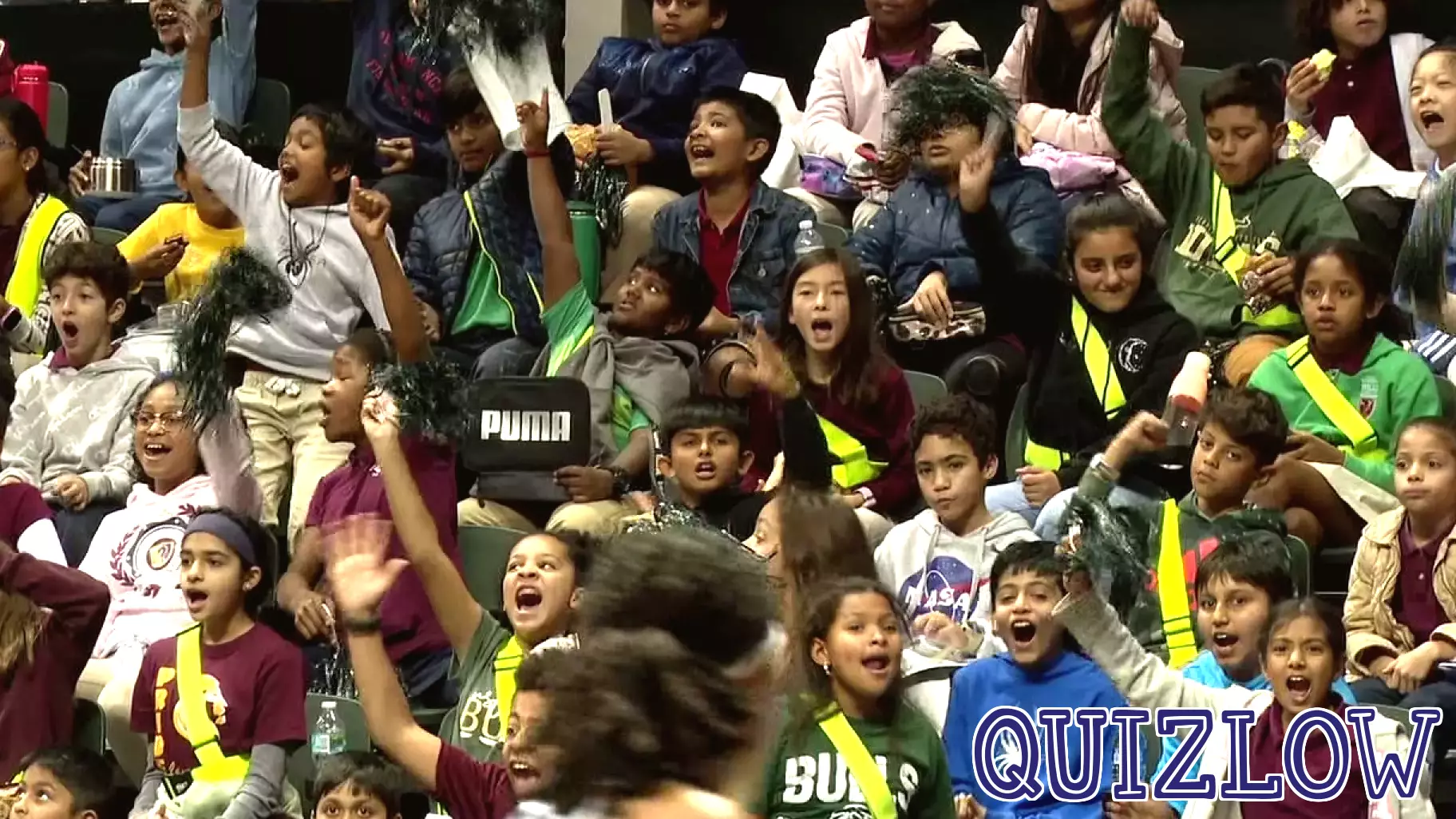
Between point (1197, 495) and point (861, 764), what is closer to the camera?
point (861, 764)

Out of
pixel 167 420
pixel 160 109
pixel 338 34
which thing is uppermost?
pixel 338 34

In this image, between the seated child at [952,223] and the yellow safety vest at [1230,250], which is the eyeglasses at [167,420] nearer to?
the seated child at [952,223]

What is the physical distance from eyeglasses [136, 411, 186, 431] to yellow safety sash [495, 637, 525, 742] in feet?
5.33

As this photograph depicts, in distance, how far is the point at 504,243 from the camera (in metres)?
7.31

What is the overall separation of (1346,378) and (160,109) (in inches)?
172

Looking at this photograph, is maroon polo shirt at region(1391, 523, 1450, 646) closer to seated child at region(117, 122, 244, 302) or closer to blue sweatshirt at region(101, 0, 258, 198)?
seated child at region(117, 122, 244, 302)

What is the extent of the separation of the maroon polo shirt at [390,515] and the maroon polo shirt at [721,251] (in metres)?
1.05

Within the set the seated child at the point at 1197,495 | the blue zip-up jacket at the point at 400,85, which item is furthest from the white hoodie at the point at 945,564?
the blue zip-up jacket at the point at 400,85

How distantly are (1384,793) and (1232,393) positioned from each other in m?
1.16

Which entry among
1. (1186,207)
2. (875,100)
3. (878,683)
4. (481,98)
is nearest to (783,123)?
(875,100)

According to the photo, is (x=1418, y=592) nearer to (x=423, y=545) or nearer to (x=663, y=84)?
(x=423, y=545)

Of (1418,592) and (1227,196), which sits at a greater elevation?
(1227,196)

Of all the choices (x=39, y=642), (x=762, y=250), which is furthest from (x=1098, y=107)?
(x=39, y=642)

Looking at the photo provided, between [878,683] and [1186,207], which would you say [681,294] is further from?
[878,683]
